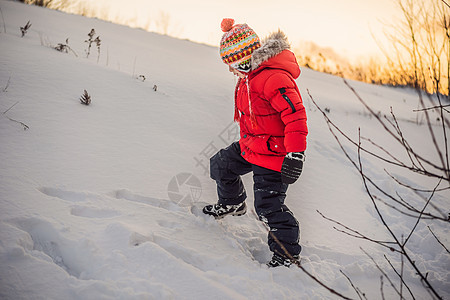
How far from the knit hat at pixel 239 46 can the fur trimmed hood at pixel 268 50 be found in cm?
11

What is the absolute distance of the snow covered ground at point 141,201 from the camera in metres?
1.44

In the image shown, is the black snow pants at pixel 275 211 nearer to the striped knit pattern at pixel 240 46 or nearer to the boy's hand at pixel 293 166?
the boy's hand at pixel 293 166

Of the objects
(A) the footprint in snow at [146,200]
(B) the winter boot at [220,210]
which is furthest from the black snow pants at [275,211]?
(A) the footprint in snow at [146,200]

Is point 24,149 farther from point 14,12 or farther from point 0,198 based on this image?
point 14,12

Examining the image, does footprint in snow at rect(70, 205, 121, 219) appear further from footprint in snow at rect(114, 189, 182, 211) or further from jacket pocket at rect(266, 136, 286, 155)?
jacket pocket at rect(266, 136, 286, 155)

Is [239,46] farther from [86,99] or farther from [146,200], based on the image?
[86,99]

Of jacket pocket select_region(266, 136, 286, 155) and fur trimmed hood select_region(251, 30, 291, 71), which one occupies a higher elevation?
fur trimmed hood select_region(251, 30, 291, 71)

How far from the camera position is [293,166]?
1.70 metres

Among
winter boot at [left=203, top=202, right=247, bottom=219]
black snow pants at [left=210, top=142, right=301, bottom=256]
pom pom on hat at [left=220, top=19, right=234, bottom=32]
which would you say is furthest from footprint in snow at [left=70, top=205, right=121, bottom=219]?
pom pom on hat at [left=220, top=19, right=234, bottom=32]

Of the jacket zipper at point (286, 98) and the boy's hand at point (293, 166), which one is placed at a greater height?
the jacket zipper at point (286, 98)

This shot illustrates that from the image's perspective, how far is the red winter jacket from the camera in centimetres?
178

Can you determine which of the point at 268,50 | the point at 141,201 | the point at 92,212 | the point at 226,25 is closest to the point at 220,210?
the point at 141,201

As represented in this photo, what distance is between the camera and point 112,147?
7.77 ft

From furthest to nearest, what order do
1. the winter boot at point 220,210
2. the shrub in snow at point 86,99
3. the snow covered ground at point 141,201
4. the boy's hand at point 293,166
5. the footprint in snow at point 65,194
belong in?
the shrub in snow at point 86,99 → the winter boot at point 220,210 → the footprint in snow at point 65,194 → the boy's hand at point 293,166 → the snow covered ground at point 141,201
